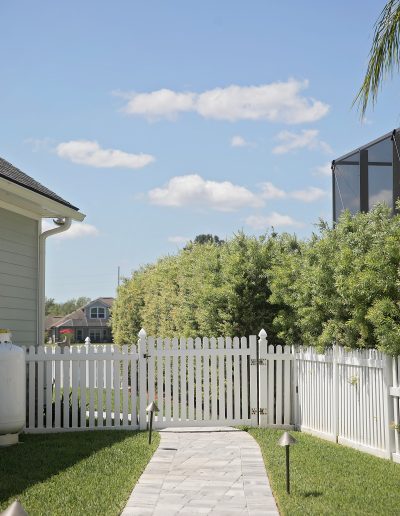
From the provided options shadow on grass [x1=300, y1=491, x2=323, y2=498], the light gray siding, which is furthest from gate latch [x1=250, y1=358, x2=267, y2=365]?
shadow on grass [x1=300, y1=491, x2=323, y2=498]

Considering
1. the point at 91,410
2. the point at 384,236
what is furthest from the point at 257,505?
the point at 91,410

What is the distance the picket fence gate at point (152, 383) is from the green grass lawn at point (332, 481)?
190 centimetres

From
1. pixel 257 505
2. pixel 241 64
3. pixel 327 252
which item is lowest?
pixel 257 505

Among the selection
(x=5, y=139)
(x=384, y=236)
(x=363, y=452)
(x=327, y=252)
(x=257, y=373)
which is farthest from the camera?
(x=5, y=139)

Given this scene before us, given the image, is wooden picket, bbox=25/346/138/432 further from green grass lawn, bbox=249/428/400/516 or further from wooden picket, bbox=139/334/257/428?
green grass lawn, bbox=249/428/400/516

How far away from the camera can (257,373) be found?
11875 mm

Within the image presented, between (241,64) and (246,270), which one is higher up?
(241,64)

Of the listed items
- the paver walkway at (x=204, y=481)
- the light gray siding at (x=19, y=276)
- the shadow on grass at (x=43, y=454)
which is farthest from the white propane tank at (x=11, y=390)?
the paver walkway at (x=204, y=481)

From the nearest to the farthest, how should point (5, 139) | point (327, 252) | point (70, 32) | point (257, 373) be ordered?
point (327, 252) < point (70, 32) < point (257, 373) < point (5, 139)

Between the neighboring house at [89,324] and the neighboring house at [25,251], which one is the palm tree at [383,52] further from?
the neighboring house at [89,324]

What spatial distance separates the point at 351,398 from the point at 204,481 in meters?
2.96

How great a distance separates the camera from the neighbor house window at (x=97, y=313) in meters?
81.9

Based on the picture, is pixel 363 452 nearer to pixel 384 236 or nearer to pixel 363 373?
pixel 363 373

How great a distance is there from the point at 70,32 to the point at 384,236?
5844 millimetres
